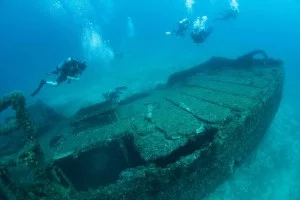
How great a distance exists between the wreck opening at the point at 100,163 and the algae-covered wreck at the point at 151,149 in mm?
18

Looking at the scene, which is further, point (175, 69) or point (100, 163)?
point (175, 69)

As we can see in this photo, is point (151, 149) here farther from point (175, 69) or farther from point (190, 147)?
point (175, 69)

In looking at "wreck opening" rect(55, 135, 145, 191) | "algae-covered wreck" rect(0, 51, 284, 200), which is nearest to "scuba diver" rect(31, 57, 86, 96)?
"algae-covered wreck" rect(0, 51, 284, 200)

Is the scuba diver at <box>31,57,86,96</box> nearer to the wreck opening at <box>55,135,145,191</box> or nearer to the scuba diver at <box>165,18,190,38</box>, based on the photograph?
the wreck opening at <box>55,135,145,191</box>

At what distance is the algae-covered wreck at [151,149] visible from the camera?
12.1 ft

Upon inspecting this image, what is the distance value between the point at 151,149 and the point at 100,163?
1.35 m

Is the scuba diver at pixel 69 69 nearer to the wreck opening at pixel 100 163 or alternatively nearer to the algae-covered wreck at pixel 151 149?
the algae-covered wreck at pixel 151 149

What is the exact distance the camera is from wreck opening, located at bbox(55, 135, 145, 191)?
4988mm

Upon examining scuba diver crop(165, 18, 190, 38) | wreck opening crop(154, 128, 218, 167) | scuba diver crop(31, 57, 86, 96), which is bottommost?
wreck opening crop(154, 128, 218, 167)

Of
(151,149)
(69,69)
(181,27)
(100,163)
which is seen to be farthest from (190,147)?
(181,27)

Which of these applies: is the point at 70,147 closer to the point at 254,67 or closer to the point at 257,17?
the point at 254,67

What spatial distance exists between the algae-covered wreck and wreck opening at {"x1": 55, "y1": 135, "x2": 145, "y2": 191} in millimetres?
18

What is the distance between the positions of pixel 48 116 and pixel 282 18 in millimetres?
87669

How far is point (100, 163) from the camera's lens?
17.2 ft
